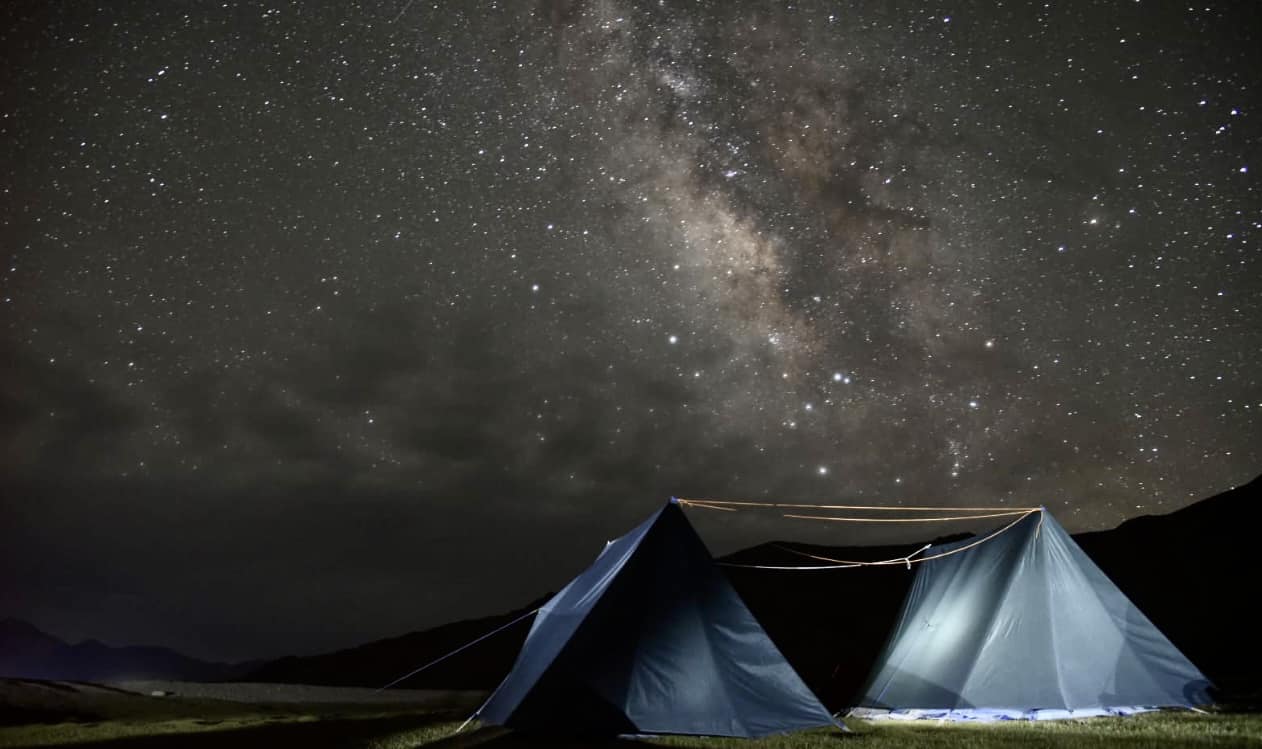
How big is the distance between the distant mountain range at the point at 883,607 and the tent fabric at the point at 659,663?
381 centimetres

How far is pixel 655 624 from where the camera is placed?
811cm

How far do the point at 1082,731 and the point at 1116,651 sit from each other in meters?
2.69

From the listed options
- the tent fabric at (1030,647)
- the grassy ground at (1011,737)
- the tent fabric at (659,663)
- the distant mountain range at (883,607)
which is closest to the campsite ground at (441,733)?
the grassy ground at (1011,737)

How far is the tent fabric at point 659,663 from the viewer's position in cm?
755

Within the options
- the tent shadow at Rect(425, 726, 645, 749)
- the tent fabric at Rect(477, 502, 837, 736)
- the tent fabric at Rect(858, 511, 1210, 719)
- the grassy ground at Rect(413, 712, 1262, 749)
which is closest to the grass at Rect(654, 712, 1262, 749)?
the grassy ground at Rect(413, 712, 1262, 749)

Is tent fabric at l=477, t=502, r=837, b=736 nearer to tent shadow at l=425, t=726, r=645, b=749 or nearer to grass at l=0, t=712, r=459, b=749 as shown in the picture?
tent shadow at l=425, t=726, r=645, b=749

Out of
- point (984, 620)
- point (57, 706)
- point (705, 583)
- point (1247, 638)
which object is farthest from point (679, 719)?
point (1247, 638)

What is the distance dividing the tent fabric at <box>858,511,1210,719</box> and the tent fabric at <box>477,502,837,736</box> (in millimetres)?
3022

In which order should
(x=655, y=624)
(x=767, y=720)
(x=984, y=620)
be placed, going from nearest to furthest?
1. (x=767, y=720)
2. (x=655, y=624)
3. (x=984, y=620)

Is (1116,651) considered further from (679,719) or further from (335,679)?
(335,679)

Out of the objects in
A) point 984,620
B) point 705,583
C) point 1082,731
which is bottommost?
point 1082,731

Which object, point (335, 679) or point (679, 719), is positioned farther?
point (335, 679)

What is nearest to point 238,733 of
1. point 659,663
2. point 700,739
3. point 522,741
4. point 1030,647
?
point 522,741

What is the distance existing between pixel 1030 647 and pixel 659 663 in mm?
5112
